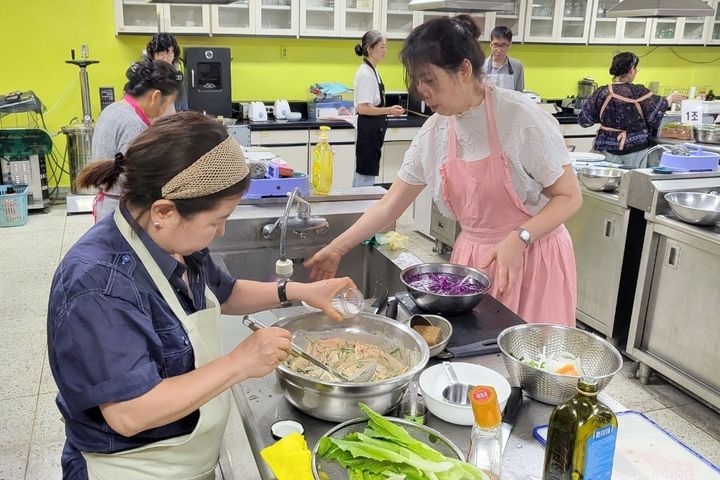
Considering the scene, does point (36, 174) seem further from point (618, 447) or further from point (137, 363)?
point (618, 447)

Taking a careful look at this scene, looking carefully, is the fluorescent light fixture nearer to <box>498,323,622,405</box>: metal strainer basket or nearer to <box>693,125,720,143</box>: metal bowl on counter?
<box>693,125,720,143</box>: metal bowl on counter

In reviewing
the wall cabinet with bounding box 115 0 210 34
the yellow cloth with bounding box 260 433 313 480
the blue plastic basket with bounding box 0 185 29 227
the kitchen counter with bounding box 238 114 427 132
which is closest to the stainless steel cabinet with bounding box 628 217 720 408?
the yellow cloth with bounding box 260 433 313 480

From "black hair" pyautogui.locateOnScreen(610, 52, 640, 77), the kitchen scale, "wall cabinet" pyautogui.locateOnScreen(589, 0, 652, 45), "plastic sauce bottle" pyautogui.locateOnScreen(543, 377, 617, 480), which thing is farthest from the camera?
"wall cabinet" pyautogui.locateOnScreen(589, 0, 652, 45)

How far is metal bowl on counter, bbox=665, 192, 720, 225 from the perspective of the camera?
289 cm

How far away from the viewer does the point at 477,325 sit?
1.69m

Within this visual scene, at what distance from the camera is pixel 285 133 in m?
5.82

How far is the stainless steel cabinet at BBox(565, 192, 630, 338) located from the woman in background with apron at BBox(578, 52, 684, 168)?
1236 millimetres

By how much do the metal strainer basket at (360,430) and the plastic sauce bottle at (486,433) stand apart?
0.14 ft

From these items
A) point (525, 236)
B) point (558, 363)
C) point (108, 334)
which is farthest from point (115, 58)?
point (558, 363)

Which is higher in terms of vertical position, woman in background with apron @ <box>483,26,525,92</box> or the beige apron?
woman in background with apron @ <box>483,26,525,92</box>

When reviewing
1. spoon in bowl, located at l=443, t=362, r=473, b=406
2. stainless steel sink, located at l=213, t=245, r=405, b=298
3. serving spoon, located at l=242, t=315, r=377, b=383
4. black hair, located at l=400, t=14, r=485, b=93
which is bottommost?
stainless steel sink, located at l=213, t=245, r=405, b=298

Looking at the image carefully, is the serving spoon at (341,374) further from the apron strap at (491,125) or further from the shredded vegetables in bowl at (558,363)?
the apron strap at (491,125)

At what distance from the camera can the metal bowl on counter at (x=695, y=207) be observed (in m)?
2.89

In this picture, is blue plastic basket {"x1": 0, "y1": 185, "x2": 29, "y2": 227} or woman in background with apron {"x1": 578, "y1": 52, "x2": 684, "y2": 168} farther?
blue plastic basket {"x1": 0, "y1": 185, "x2": 29, "y2": 227}
